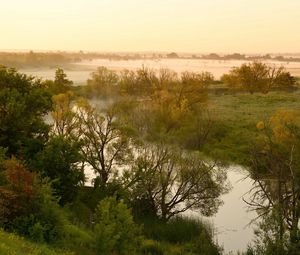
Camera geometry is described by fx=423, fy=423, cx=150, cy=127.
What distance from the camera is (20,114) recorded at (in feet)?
99.9

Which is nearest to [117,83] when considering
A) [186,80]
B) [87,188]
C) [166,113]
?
[186,80]

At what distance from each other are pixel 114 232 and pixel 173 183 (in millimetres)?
11788

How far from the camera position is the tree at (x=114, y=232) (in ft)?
60.0

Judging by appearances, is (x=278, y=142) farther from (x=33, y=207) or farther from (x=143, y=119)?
(x=33, y=207)

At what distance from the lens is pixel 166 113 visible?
4809 cm

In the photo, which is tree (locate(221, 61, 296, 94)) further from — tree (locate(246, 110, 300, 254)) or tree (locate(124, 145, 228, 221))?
tree (locate(124, 145, 228, 221))

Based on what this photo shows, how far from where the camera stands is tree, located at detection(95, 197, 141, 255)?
60.0ft

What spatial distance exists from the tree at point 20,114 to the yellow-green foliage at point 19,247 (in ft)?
48.1

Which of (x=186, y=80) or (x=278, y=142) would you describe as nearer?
(x=278, y=142)

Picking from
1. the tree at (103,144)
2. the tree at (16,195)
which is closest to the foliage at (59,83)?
the tree at (103,144)

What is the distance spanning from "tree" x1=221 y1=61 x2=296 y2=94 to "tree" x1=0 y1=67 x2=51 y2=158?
63.8m

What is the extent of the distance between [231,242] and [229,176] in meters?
12.5

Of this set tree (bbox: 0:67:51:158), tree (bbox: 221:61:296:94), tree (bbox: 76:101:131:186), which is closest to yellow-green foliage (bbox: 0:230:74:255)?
tree (bbox: 0:67:51:158)

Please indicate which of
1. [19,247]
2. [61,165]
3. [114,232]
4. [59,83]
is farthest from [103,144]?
[59,83]
